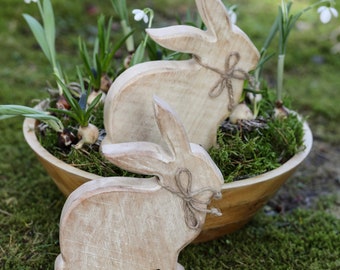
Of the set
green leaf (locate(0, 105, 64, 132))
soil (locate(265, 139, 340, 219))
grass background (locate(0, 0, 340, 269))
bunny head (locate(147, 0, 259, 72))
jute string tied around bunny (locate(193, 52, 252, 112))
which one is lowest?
soil (locate(265, 139, 340, 219))

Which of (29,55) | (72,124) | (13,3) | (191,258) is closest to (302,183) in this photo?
(191,258)

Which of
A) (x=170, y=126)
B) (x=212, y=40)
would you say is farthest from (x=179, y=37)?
(x=170, y=126)

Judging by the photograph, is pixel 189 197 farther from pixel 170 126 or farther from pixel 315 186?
pixel 315 186

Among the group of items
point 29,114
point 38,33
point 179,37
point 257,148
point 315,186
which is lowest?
point 315,186

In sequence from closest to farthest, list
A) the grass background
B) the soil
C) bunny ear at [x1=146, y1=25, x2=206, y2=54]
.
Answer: bunny ear at [x1=146, y1=25, x2=206, y2=54] < the grass background < the soil

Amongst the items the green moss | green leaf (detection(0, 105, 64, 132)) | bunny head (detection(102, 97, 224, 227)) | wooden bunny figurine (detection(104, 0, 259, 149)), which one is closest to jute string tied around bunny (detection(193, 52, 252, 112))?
wooden bunny figurine (detection(104, 0, 259, 149))

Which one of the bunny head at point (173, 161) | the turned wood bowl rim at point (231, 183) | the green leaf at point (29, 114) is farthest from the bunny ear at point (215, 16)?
the green leaf at point (29, 114)

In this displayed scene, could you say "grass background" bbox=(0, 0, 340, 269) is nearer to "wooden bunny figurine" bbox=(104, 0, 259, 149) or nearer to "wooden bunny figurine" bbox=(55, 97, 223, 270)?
"wooden bunny figurine" bbox=(55, 97, 223, 270)
